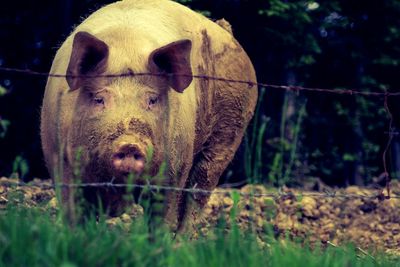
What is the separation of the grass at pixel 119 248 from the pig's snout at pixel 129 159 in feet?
3.86

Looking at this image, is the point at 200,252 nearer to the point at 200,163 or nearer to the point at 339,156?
the point at 200,163

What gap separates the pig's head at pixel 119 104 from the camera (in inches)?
217

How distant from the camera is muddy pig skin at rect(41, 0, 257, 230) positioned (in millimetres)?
5602

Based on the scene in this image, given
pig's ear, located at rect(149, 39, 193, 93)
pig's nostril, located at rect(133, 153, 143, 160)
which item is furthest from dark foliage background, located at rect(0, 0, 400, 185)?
pig's nostril, located at rect(133, 153, 143, 160)

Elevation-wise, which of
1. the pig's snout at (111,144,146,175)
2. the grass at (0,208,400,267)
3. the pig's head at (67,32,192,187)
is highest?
the pig's head at (67,32,192,187)

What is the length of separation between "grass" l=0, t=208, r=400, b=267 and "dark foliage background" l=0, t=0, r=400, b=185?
25.5 ft

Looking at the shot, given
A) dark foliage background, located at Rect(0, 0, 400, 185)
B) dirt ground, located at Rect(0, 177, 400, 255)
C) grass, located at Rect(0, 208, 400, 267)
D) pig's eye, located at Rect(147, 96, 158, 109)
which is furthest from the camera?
dark foliage background, located at Rect(0, 0, 400, 185)

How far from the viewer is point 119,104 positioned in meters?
5.79

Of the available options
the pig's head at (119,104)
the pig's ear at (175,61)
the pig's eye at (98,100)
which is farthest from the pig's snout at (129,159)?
the pig's ear at (175,61)

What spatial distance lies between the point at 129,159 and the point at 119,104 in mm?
571

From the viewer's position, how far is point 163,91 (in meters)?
6.14

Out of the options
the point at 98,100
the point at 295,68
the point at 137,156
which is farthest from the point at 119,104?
the point at 295,68

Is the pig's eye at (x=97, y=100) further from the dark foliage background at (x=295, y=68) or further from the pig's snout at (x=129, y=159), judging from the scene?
the dark foliage background at (x=295, y=68)

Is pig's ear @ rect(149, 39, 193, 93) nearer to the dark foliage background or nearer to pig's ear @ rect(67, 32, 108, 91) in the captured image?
pig's ear @ rect(67, 32, 108, 91)
